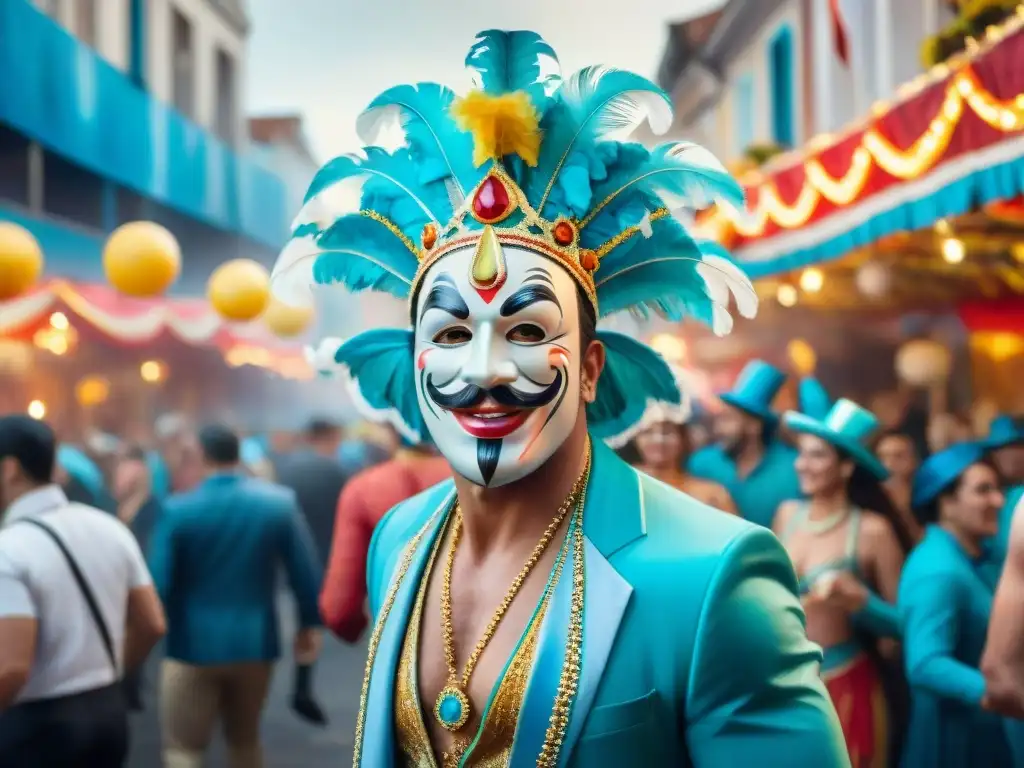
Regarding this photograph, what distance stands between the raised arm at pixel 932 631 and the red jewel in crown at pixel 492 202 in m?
2.02

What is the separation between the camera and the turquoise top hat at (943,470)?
3.52m

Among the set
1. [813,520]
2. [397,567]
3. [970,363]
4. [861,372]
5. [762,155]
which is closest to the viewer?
[397,567]

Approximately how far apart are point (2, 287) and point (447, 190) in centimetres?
359

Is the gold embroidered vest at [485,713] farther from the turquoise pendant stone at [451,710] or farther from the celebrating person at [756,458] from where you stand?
the celebrating person at [756,458]

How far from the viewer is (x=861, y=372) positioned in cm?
1173

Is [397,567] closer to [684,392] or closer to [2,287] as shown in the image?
[684,392]

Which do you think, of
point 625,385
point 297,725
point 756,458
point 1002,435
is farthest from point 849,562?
point 297,725

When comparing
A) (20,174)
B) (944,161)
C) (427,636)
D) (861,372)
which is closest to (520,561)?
(427,636)

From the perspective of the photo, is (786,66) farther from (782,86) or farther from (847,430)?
(847,430)

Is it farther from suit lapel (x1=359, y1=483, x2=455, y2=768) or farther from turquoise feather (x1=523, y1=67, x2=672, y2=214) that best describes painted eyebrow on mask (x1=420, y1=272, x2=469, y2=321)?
suit lapel (x1=359, y1=483, x2=455, y2=768)

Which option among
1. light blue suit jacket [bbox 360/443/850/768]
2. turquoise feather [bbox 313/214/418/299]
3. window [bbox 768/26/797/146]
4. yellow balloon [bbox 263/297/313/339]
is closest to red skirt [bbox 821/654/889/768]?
light blue suit jacket [bbox 360/443/850/768]

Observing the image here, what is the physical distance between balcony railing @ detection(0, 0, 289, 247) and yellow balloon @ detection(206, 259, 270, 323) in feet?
5.05

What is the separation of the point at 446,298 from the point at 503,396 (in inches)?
8.3

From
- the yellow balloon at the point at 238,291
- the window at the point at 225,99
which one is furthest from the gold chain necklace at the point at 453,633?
the window at the point at 225,99
